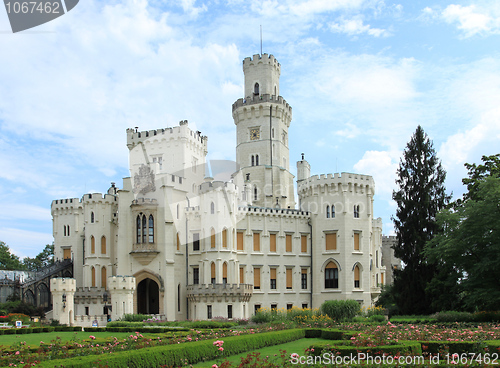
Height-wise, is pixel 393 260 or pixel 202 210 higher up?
pixel 202 210

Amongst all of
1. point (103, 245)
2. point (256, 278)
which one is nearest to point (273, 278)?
point (256, 278)

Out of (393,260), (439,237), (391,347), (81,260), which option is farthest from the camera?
(393,260)

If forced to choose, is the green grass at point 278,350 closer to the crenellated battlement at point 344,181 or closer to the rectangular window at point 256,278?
the rectangular window at point 256,278

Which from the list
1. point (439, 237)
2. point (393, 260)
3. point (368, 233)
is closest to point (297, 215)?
point (368, 233)

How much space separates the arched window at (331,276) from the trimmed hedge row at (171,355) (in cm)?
2721

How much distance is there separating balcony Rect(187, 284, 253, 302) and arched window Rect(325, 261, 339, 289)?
8.96 meters

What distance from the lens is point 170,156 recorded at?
52.9m

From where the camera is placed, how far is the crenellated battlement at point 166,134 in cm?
5294

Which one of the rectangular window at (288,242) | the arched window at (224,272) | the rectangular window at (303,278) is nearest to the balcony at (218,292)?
the arched window at (224,272)

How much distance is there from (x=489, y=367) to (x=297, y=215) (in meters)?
39.5

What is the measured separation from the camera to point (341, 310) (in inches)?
1592

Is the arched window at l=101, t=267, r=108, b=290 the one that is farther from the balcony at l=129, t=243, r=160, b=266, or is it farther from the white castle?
the balcony at l=129, t=243, r=160, b=266

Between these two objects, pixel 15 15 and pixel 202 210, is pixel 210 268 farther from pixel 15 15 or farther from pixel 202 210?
pixel 15 15

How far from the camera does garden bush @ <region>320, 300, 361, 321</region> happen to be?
40344mm
